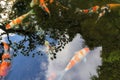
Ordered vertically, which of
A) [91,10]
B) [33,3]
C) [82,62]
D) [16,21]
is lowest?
[82,62]

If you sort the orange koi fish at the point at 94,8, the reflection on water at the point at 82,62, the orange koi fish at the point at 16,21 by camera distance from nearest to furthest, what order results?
the orange koi fish at the point at 94,8 < the reflection on water at the point at 82,62 < the orange koi fish at the point at 16,21

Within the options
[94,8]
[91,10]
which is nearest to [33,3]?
[91,10]

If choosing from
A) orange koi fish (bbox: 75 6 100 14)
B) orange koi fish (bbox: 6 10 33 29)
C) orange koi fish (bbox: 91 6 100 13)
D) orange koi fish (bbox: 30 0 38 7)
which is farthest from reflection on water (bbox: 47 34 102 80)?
orange koi fish (bbox: 6 10 33 29)

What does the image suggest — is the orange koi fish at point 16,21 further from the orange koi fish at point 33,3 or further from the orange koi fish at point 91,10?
the orange koi fish at point 91,10

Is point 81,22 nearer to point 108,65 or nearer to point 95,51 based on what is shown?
point 95,51

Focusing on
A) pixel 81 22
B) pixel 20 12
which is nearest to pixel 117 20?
pixel 81 22

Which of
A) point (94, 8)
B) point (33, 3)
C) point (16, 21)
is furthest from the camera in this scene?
point (33, 3)

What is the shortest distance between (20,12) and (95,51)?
4515mm

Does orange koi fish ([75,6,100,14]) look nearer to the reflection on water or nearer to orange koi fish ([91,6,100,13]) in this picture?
orange koi fish ([91,6,100,13])

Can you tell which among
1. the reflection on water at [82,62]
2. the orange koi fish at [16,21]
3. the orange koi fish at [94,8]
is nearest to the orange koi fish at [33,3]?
the orange koi fish at [16,21]

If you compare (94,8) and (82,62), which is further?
(82,62)

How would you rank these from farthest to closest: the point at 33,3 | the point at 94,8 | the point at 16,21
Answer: the point at 33,3 < the point at 16,21 < the point at 94,8

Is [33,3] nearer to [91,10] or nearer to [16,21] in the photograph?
[16,21]

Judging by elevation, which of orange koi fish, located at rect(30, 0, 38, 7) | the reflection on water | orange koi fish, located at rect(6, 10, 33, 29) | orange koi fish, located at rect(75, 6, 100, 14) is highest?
orange koi fish, located at rect(30, 0, 38, 7)
